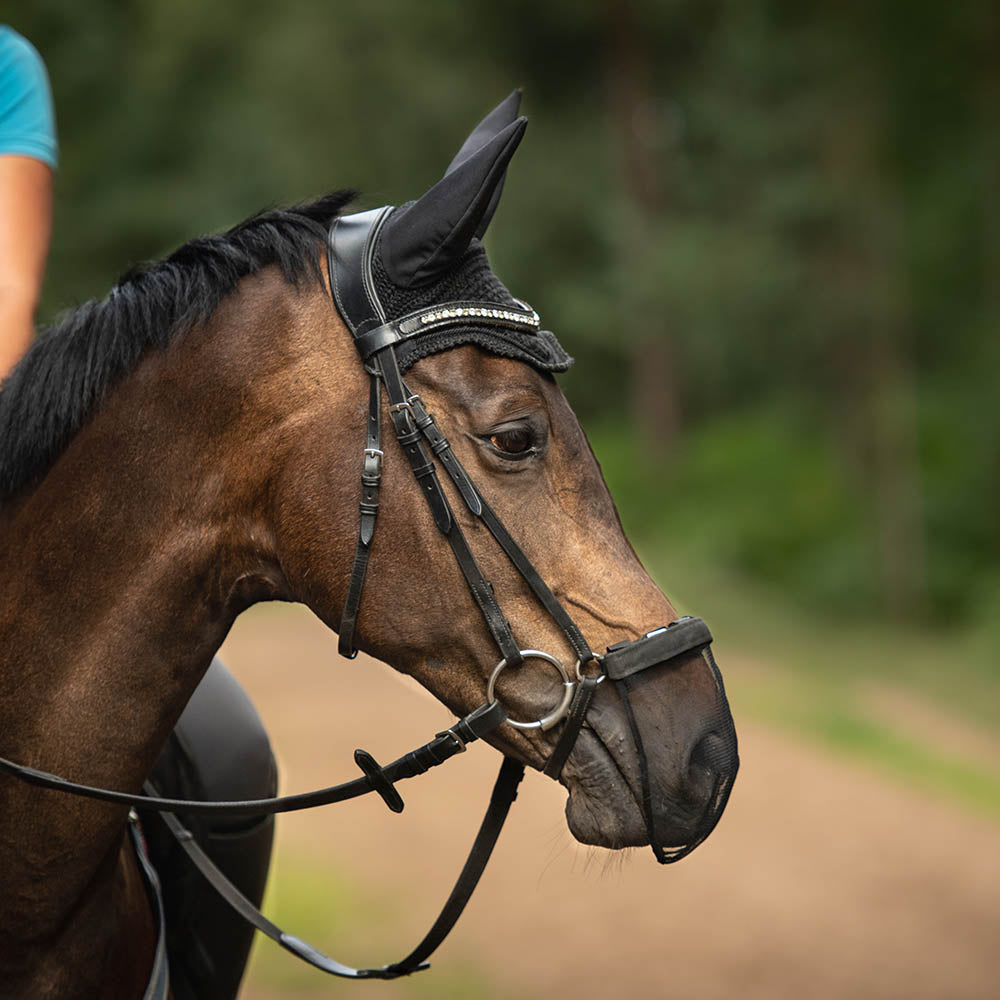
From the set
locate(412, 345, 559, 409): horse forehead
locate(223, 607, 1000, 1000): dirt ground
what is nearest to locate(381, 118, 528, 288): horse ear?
locate(412, 345, 559, 409): horse forehead

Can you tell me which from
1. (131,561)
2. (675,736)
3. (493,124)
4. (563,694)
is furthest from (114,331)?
(675,736)

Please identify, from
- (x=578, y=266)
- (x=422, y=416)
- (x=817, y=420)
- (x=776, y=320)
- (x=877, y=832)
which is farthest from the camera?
(x=578, y=266)

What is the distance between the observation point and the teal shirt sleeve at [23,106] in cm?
240

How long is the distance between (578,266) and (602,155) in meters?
2.41

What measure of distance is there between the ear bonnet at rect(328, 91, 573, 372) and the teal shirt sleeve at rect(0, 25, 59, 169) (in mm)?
868

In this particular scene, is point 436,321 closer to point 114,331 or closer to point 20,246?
point 114,331

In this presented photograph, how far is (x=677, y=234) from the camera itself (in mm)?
17156

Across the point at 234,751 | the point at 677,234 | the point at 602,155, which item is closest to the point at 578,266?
the point at 602,155

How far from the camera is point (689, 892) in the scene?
6793mm

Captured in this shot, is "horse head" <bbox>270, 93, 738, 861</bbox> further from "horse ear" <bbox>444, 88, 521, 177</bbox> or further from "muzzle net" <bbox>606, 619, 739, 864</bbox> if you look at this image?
"horse ear" <bbox>444, 88, 521, 177</bbox>

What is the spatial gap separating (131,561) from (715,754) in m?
A: 1.11

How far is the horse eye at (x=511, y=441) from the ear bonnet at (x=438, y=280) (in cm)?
14

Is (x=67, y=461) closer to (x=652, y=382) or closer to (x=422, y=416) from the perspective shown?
(x=422, y=416)

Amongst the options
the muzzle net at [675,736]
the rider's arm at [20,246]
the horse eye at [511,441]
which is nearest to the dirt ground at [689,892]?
the muzzle net at [675,736]
